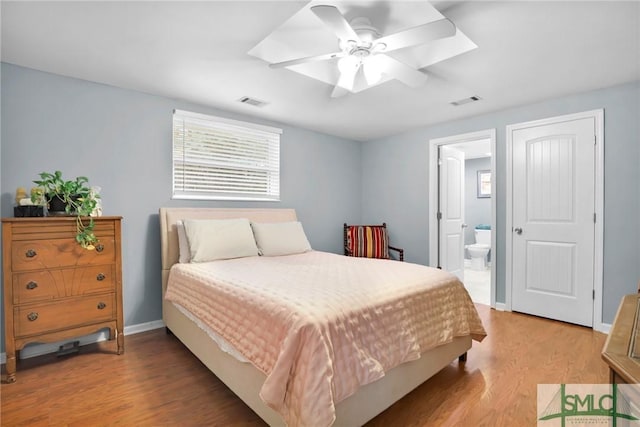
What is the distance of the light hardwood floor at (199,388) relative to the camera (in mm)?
1758

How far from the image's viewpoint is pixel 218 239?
2.94 meters

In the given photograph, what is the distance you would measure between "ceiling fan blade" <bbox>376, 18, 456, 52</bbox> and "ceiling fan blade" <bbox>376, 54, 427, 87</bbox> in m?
0.22

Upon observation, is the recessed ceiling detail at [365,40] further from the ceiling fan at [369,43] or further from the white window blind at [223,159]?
the white window blind at [223,159]

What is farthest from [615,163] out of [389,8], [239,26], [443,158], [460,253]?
[239,26]

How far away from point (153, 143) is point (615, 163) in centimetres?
436

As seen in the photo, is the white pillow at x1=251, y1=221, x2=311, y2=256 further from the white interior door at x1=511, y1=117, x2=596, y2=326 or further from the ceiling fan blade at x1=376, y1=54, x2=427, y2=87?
the white interior door at x1=511, y1=117, x2=596, y2=326

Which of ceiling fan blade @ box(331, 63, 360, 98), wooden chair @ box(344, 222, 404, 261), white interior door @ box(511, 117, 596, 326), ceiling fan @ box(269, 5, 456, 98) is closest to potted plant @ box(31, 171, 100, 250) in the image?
ceiling fan @ box(269, 5, 456, 98)

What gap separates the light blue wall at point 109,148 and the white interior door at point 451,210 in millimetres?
2455

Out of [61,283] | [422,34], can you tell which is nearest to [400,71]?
[422,34]

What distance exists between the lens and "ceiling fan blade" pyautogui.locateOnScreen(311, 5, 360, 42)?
1527mm

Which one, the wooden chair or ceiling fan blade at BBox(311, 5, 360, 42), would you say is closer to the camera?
ceiling fan blade at BBox(311, 5, 360, 42)

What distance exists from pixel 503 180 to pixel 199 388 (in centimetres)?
361

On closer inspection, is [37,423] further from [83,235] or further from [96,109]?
[96,109]

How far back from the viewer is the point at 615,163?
116 inches
